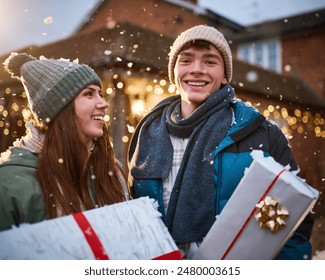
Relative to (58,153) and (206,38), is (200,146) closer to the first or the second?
(206,38)

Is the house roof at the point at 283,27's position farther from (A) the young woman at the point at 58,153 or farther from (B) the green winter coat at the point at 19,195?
(B) the green winter coat at the point at 19,195

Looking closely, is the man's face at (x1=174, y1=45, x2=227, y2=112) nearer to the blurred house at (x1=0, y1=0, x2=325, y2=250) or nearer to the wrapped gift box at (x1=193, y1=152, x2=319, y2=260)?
the wrapped gift box at (x1=193, y1=152, x2=319, y2=260)

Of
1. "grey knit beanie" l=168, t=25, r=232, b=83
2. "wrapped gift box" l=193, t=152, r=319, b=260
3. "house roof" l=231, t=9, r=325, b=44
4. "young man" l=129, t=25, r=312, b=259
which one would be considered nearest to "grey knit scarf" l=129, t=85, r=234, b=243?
"young man" l=129, t=25, r=312, b=259

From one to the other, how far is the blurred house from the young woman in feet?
1.20

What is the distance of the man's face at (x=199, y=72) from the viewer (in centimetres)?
171

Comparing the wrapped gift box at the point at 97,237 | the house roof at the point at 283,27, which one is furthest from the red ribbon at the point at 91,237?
the house roof at the point at 283,27

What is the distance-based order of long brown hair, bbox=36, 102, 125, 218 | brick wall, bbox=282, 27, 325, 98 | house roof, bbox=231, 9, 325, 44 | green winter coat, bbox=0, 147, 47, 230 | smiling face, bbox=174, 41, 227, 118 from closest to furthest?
1. green winter coat, bbox=0, 147, 47, 230
2. long brown hair, bbox=36, 102, 125, 218
3. smiling face, bbox=174, 41, 227, 118
4. house roof, bbox=231, 9, 325, 44
5. brick wall, bbox=282, 27, 325, 98

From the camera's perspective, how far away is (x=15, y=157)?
1.47 metres

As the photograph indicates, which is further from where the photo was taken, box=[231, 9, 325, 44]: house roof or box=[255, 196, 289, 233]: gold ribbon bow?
box=[231, 9, 325, 44]: house roof

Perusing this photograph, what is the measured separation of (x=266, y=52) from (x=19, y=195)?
29.5 ft

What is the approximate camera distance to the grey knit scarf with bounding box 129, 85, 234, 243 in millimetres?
1589
